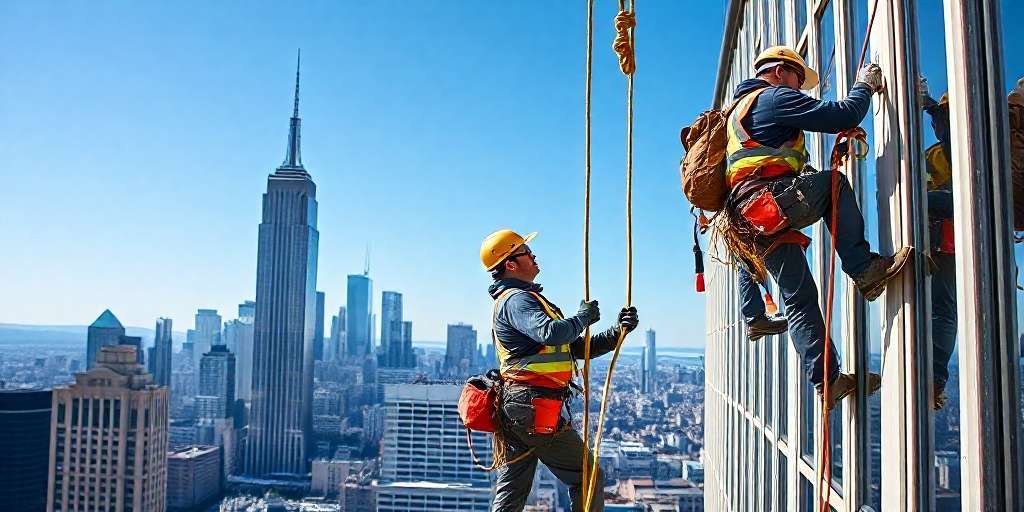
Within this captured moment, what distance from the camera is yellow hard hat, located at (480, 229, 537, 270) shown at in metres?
3.32

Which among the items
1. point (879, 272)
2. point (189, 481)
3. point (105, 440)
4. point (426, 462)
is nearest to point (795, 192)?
point (879, 272)

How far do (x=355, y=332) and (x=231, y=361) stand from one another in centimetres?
3369

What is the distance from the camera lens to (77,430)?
57125mm


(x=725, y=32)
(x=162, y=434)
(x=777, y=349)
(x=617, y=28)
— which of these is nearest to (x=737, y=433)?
(x=777, y=349)

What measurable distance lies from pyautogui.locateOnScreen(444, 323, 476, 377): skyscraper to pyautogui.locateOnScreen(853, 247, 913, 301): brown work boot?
347ft

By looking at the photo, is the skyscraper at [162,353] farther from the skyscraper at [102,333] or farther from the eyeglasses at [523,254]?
the eyeglasses at [523,254]

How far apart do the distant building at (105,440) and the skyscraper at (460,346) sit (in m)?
52.6

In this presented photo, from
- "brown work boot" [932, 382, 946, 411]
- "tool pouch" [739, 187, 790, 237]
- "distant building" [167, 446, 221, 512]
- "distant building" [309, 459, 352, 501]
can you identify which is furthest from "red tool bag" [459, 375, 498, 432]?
"distant building" [309, 459, 352, 501]

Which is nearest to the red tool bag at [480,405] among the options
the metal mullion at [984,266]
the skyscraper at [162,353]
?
the metal mullion at [984,266]

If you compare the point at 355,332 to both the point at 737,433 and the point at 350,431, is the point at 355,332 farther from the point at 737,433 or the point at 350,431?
the point at 737,433

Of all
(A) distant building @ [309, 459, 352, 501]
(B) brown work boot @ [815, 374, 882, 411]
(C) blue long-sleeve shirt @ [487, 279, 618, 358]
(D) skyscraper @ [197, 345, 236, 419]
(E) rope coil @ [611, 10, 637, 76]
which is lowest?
(A) distant building @ [309, 459, 352, 501]

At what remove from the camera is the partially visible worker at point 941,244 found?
6.03ft

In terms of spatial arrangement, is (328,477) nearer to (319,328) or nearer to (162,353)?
(162,353)

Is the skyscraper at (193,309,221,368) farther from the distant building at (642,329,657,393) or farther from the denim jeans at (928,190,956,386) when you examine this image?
the denim jeans at (928,190,956,386)
